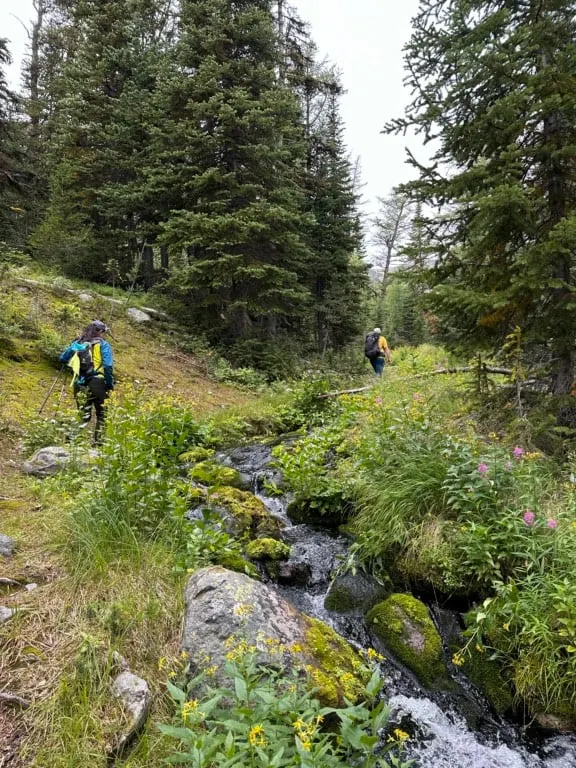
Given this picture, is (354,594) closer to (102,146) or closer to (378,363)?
(378,363)

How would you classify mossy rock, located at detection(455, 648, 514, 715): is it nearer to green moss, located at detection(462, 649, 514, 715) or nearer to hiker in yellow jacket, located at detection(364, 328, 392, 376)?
green moss, located at detection(462, 649, 514, 715)

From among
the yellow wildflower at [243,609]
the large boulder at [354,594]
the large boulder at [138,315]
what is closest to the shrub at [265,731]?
the yellow wildflower at [243,609]

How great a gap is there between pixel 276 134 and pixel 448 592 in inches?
548

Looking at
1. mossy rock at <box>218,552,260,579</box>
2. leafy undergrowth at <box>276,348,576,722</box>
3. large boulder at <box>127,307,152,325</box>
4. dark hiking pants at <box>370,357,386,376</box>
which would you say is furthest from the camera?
dark hiking pants at <box>370,357,386,376</box>

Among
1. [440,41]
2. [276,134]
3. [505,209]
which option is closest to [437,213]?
[505,209]

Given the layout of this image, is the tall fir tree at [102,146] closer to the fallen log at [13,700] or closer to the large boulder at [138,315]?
the large boulder at [138,315]

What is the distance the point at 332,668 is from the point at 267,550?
1.84 meters

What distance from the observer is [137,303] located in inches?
561

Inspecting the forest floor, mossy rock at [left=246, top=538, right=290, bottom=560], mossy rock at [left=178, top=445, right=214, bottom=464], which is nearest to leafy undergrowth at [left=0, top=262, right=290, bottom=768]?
the forest floor

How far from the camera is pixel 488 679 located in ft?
10.8

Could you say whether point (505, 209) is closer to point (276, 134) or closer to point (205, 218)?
point (205, 218)

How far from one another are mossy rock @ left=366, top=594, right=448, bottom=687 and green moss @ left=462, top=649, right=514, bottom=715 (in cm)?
19

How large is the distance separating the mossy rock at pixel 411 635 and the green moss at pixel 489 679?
192 millimetres

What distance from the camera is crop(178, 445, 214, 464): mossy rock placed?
6.94 m
